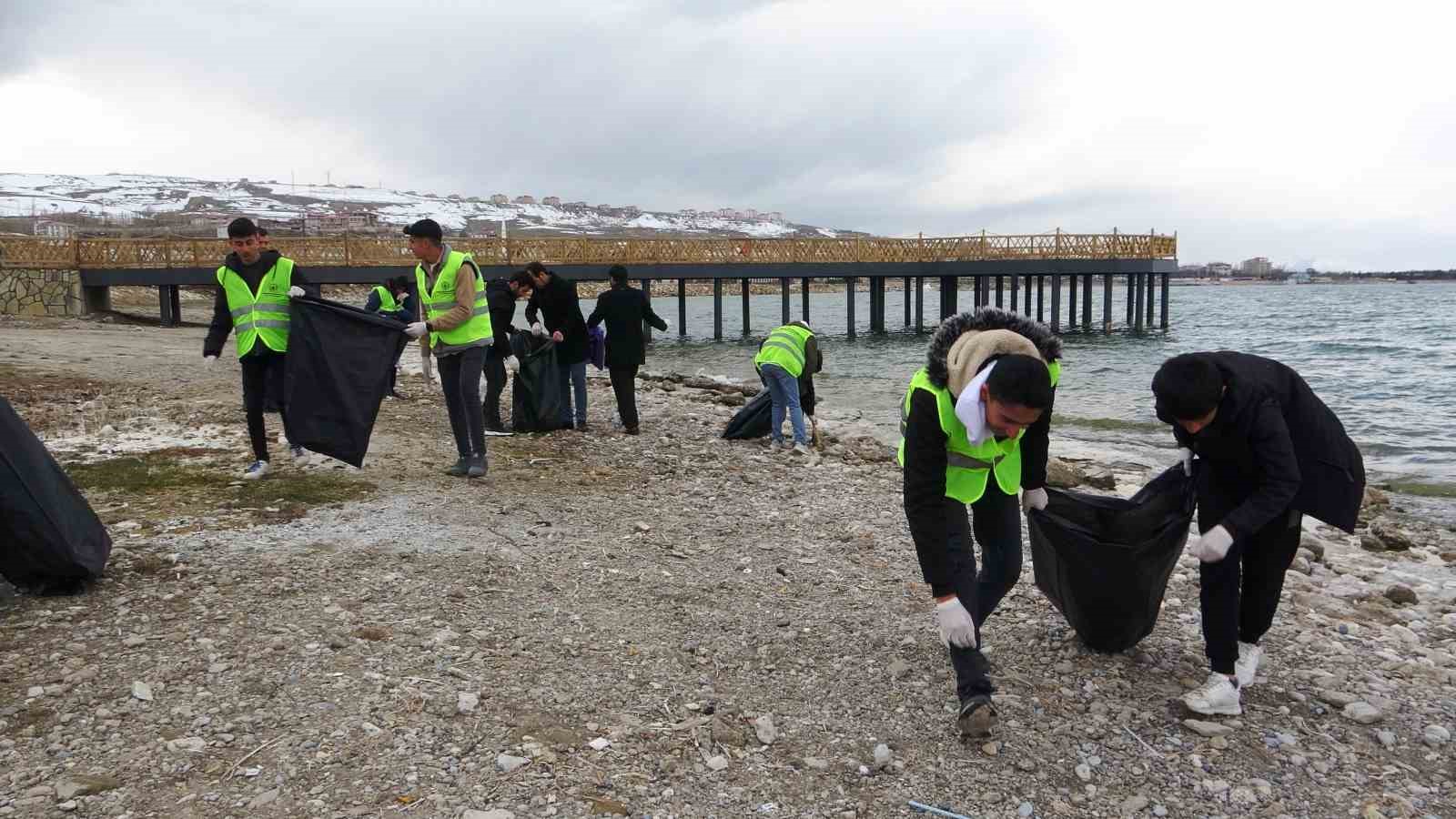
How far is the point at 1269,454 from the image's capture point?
3330mm

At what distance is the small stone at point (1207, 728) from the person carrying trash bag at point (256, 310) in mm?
5053

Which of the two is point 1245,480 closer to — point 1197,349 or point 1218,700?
point 1218,700

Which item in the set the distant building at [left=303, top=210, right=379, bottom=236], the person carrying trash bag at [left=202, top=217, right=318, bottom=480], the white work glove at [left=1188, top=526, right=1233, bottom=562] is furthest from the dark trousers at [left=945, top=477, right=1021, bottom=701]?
the distant building at [left=303, top=210, right=379, bottom=236]

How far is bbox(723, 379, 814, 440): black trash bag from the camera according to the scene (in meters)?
9.70

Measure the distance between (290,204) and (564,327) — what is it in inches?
5791

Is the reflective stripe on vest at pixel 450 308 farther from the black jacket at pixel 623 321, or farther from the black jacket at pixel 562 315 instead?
the black jacket at pixel 623 321

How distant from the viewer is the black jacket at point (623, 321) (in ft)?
30.6

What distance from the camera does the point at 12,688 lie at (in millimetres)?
3391

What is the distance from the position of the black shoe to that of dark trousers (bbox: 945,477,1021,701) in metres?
0.03

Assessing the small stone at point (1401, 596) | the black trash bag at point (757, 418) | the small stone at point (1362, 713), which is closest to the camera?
the small stone at point (1362, 713)

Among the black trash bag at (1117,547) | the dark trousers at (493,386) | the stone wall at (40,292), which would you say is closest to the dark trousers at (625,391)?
the dark trousers at (493,386)

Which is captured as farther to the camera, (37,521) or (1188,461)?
(37,521)

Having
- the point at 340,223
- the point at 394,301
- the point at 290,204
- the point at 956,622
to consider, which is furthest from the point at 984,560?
the point at 290,204

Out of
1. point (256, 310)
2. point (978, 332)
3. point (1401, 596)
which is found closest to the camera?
point (978, 332)
